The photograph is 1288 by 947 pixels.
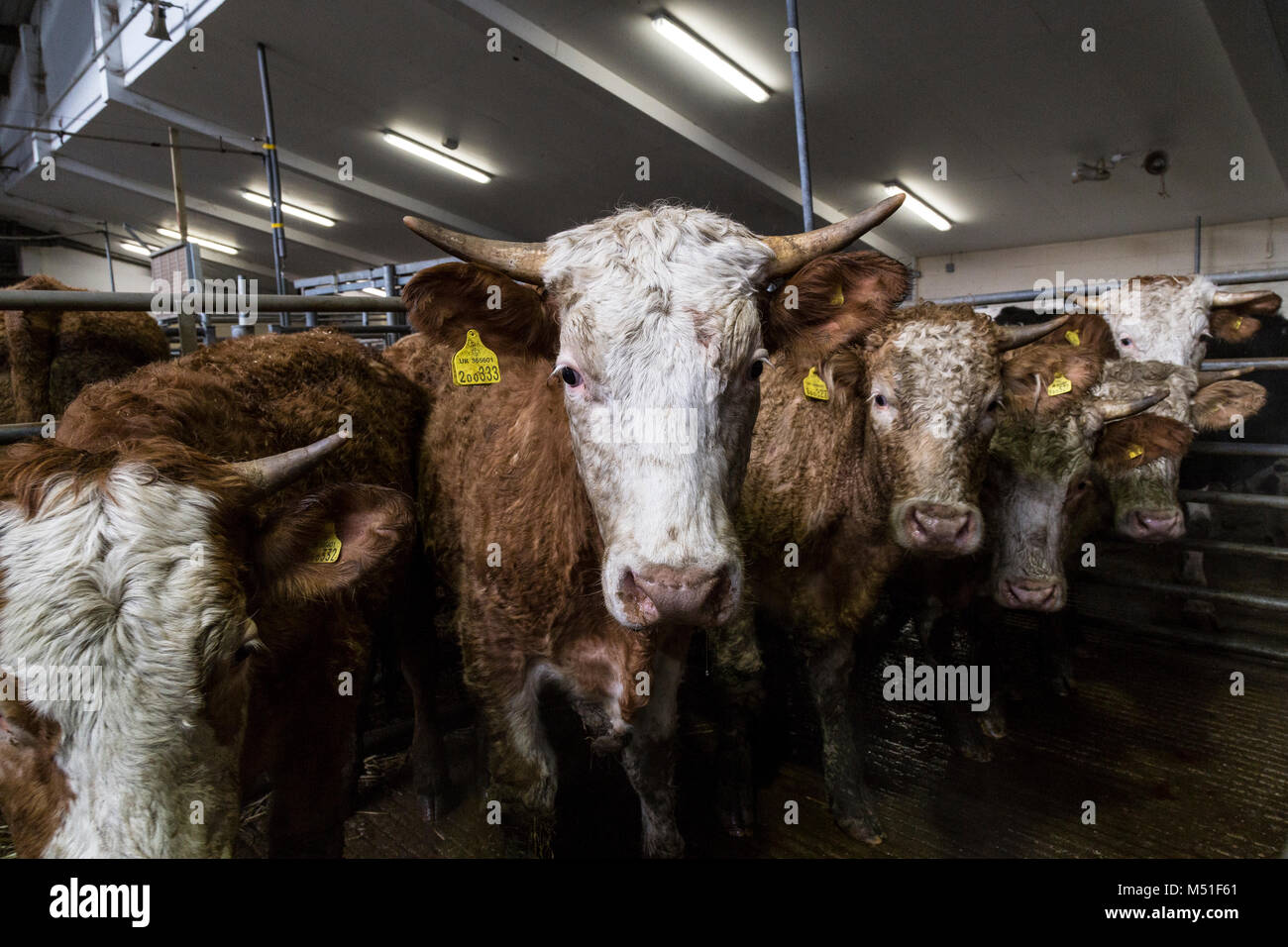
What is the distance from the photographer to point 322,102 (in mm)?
8180

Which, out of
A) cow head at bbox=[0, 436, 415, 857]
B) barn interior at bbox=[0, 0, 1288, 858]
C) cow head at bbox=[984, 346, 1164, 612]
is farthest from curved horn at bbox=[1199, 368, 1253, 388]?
cow head at bbox=[0, 436, 415, 857]

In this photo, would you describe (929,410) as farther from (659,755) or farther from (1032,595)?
(659,755)

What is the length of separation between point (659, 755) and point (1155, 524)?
2900 mm

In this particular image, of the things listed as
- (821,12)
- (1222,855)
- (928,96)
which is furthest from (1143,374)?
(928,96)

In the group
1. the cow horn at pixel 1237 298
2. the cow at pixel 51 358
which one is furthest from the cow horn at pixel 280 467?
the cow horn at pixel 1237 298

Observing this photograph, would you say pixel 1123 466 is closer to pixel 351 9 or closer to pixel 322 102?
pixel 351 9

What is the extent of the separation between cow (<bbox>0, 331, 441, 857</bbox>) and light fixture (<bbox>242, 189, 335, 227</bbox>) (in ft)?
Result: 43.9

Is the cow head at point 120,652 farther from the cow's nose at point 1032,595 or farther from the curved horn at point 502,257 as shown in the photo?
the cow's nose at point 1032,595

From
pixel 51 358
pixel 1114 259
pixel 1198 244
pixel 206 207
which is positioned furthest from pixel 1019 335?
pixel 206 207

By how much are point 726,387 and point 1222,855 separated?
262cm

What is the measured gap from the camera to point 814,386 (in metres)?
2.50

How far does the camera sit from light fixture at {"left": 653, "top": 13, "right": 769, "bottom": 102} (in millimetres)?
6242

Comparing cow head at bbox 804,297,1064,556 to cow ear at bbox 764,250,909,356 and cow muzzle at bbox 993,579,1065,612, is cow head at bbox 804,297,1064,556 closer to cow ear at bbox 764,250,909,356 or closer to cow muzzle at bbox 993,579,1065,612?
cow ear at bbox 764,250,909,356

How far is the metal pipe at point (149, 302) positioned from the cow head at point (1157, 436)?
132 inches
